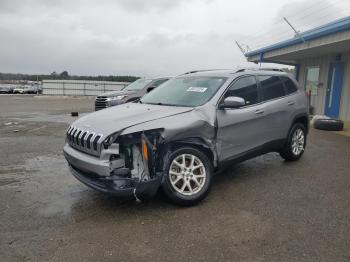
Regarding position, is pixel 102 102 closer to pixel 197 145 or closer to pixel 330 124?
pixel 330 124

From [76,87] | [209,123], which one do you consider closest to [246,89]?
[209,123]

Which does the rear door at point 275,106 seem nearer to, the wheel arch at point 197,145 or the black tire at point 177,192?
the wheel arch at point 197,145

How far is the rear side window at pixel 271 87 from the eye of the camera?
17.7 feet

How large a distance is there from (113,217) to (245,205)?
1.67 m

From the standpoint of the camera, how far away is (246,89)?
5.08 m

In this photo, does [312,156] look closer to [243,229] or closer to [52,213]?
[243,229]

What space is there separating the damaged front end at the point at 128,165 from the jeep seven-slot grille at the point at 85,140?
0.26ft

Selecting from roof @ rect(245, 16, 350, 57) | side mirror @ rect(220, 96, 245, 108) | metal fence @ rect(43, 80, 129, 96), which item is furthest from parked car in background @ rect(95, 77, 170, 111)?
metal fence @ rect(43, 80, 129, 96)

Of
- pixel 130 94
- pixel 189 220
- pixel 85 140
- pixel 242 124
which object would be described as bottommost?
pixel 189 220

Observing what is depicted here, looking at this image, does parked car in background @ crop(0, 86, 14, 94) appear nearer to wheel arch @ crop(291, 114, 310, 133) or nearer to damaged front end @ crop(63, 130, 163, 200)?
wheel arch @ crop(291, 114, 310, 133)

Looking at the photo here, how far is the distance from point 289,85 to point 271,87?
0.66m

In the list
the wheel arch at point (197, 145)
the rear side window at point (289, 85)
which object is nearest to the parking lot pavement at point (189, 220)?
the wheel arch at point (197, 145)

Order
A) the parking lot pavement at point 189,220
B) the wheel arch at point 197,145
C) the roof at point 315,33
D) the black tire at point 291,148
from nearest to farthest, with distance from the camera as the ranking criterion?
the parking lot pavement at point 189,220 → the wheel arch at point 197,145 → the black tire at point 291,148 → the roof at point 315,33

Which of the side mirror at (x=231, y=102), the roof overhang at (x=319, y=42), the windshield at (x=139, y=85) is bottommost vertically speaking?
the side mirror at (x=231, y=102)
